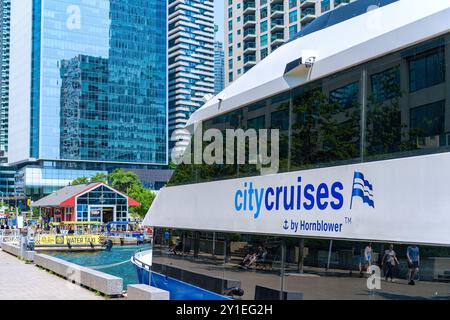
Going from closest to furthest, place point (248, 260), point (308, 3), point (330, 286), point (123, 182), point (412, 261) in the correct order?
1. point (412, 261)
2. point (330, 286)
3. point (248, 260)
4. point (308, 3)
5. point (123, 182)

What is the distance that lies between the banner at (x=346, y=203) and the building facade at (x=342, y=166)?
0.05ft

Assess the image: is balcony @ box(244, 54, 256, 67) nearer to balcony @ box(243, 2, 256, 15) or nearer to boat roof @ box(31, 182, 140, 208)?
balcony @ box(243, 2, 256, 15)

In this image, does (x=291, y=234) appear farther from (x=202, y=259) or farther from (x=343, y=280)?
(x=202, y=259)

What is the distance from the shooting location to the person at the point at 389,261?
6.57 meters

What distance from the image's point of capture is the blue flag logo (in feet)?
22.8

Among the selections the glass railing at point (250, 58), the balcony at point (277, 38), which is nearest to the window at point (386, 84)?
the balcony at point (277, 38)

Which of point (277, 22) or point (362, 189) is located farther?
point (277, 22)

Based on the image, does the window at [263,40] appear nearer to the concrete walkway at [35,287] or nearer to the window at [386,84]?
the concrete walkway at [35,287]

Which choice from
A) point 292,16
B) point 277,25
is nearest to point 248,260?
point 292,16

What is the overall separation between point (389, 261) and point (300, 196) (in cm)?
189

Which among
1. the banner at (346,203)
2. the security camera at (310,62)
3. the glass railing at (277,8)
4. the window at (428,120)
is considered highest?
the glass railing at (277,8)

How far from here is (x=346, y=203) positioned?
7285 mm

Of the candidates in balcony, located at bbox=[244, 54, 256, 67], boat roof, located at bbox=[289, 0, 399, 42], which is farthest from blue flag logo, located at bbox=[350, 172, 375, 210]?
balcony, located at bbox=[244, 54, 256, 67]

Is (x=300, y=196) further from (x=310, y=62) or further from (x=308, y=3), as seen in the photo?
(x=308, y=3)
